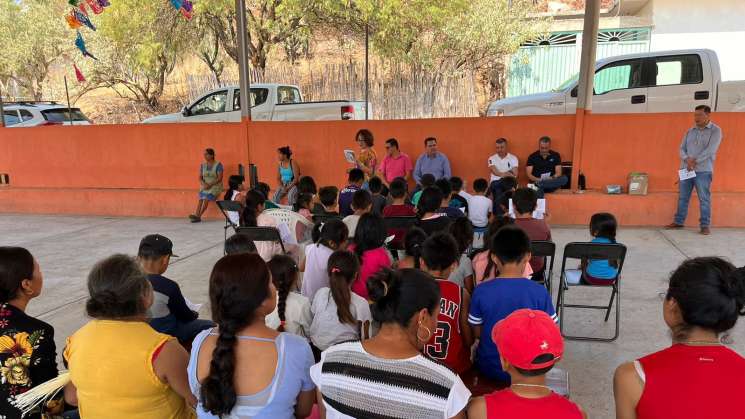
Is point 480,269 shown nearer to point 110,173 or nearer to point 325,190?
point 325,190

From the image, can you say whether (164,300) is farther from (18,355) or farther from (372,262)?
(372,262)

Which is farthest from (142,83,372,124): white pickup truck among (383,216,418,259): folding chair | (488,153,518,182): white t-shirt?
(383,216,418,259): folding chair

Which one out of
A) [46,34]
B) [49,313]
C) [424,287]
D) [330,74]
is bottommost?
[49,313]

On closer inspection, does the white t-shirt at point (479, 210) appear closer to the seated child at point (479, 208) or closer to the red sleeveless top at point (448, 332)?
the seated child at point (479, 208)

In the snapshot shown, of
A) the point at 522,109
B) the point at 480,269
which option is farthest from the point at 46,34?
the point at 480,269

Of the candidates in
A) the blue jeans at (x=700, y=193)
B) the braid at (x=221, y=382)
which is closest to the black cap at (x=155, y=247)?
the braid at (x=221, y=382)

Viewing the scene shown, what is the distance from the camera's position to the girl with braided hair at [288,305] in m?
2.64

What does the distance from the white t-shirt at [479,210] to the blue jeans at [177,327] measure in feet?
10.5

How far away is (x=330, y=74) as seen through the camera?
51.9ft

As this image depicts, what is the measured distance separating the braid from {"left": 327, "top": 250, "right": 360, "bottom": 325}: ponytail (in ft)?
3.09

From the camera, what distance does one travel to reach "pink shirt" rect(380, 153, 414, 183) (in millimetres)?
7656

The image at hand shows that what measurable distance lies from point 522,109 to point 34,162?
975 centimetres

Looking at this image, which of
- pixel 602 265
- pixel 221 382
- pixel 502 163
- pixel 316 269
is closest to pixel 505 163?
pixel 502 163

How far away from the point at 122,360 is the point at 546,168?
22.4 ft
